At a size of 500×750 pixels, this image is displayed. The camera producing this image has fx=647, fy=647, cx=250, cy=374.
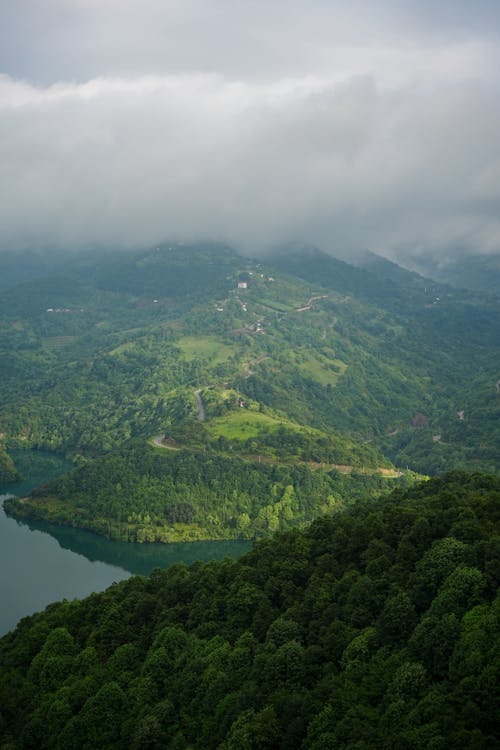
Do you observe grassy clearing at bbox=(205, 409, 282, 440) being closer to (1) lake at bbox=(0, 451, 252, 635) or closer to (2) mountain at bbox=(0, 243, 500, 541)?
(2) mountain at bbox=(0, 243, 500, 541)

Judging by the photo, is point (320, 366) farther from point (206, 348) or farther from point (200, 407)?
point (200, 407)

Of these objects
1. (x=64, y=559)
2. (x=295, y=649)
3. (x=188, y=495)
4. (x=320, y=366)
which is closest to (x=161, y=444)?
(x=188, y=495)

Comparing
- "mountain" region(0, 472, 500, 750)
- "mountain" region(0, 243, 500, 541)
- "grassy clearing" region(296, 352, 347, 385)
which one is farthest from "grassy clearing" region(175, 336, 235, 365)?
"mountain" region(0, 472, 500, 750)

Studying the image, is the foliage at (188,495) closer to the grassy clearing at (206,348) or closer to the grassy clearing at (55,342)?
the grassy clearing at (206,348)

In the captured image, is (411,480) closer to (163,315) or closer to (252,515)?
(252,515)

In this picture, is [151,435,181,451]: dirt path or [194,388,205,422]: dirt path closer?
[151,435,181,451]: dirt path

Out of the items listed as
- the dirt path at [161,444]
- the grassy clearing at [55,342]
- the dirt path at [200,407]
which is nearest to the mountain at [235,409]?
the dirt path at [161,444]
